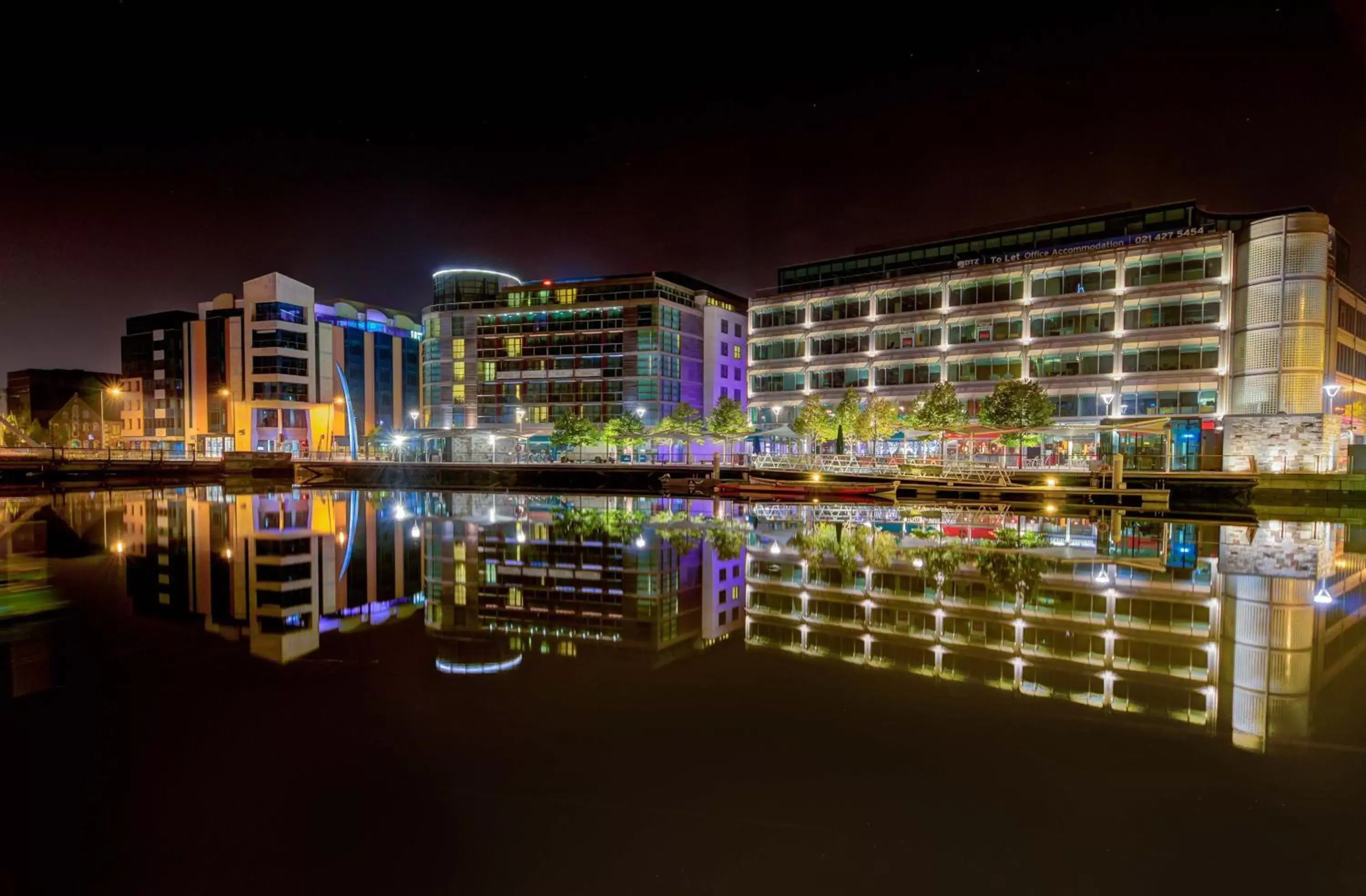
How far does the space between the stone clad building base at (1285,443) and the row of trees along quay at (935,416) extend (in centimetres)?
1139

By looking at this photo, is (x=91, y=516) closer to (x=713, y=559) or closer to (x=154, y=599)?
(x=154, y=599)

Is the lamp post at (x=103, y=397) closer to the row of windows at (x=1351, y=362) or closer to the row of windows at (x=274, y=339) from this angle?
the row of windows at (x=274, y=339)

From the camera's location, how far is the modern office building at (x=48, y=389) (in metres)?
124

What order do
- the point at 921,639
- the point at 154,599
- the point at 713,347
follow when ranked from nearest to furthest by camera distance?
the point at 921,639
the point at 154,599
the point at 713,347

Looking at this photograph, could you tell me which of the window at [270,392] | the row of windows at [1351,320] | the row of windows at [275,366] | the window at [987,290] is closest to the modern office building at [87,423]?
the window at [270,392]

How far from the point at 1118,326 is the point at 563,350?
167ft

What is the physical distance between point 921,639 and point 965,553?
9960mm

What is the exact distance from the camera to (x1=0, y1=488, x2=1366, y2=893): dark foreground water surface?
18.4ft

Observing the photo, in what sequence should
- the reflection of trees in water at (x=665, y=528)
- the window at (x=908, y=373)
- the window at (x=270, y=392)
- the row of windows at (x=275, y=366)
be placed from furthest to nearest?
the window at (x=270, y=392) < the row of windows at (x=275, y=366) < the window at (x=908, y=373) < the reflection of trees in water at (x=665, y=528)

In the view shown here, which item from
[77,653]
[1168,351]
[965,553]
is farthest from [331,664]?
[1168,351]

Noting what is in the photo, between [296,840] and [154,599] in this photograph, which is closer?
[296,840]

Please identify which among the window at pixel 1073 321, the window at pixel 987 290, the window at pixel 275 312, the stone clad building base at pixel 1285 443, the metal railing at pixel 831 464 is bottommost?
the metal railing at pixel 831 464

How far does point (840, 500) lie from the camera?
41125mm

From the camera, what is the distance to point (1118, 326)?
53906 mm
